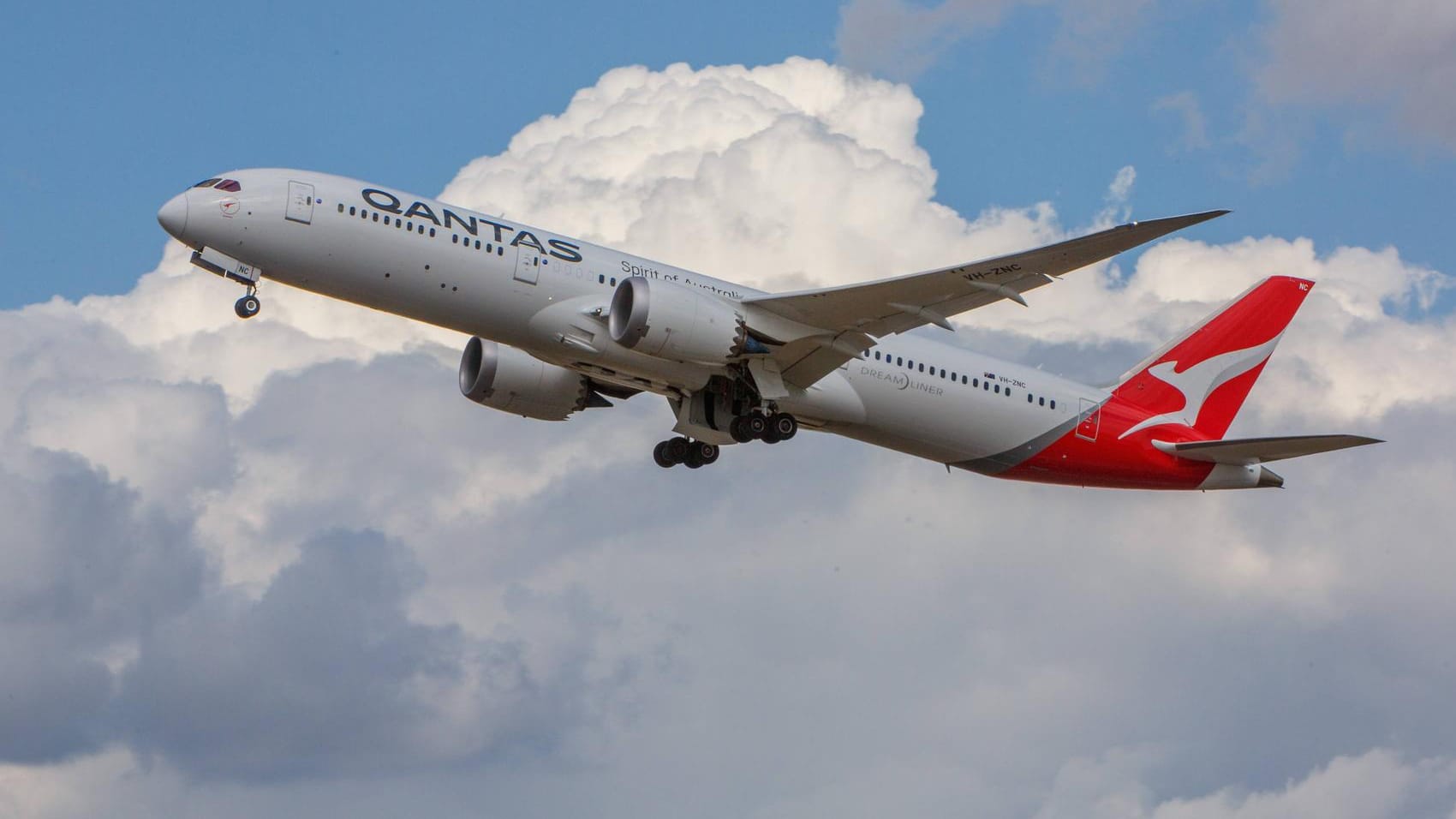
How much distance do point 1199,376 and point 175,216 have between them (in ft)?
102

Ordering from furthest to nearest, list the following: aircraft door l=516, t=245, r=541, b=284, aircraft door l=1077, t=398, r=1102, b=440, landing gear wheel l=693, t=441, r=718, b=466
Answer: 1. landing gear wheel l=693, t=441, r=718, b=466
2. aircraft door l=1077, t=398, r=1102, b=440
3. aircraft door l=516, t=245, r=541, b=284

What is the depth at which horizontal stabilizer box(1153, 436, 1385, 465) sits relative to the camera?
52406 mm

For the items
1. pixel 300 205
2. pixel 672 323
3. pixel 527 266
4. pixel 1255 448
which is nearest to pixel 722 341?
pixel 672 323

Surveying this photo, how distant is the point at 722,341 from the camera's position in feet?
164

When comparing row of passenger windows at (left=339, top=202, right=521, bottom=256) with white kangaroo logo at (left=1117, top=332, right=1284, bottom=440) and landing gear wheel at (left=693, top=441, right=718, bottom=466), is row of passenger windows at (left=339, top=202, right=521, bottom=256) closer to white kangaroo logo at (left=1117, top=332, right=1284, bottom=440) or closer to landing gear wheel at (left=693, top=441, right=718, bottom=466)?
landing gear wheel at (left=693, top=441, right=718, bottom=466)

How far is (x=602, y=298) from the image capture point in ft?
165

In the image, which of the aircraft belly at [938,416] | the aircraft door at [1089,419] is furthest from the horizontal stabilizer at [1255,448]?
the aircraft belly at [938,416]

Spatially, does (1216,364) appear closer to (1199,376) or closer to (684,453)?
(1199,376)

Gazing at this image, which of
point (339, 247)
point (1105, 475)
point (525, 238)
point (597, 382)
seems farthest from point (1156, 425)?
point (339, 247)

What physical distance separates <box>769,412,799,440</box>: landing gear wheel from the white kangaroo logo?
459 inches

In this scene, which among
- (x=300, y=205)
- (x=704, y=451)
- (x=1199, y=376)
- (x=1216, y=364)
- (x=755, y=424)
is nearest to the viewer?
(x=300, y=205)

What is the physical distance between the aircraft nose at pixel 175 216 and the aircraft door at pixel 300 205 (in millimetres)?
2678

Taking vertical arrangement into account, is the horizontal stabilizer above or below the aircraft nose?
below

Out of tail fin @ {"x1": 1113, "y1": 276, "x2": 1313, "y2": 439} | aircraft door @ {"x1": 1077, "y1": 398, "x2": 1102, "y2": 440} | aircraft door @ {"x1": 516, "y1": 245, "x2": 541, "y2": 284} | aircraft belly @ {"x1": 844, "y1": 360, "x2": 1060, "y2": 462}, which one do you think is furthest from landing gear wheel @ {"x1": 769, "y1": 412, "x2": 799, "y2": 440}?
tail fin @ {"x1": 1113, "y1": 276, "x2": 1313, "y2": 439}
